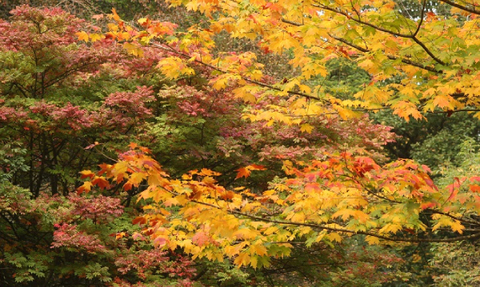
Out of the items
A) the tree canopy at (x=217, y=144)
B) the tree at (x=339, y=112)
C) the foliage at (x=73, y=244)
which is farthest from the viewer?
the foliage at (x=73, y=244)

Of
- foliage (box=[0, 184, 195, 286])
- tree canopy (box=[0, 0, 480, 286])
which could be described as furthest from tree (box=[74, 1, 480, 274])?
foliage (box=[0, 184, 195, 286])

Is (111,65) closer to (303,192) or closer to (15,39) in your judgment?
(15,39)

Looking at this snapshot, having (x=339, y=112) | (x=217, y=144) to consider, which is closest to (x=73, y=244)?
(x=217, y=144)

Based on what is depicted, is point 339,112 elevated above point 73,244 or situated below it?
above

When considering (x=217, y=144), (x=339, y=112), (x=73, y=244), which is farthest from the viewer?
(x=217, y=144)

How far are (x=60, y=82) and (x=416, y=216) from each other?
5.69 metres

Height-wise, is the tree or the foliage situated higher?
the tree

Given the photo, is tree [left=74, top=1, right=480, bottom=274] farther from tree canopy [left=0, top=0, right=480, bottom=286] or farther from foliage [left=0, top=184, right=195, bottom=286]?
foliage [left=0, top=184, right=195, bottom=286]

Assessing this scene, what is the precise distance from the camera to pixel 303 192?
4.04 m

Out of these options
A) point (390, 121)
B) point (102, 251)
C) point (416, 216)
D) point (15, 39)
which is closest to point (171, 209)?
point (102, 251)

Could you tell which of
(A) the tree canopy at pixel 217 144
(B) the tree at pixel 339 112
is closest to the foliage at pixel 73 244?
(A) the tree canopy at pixel 217 144

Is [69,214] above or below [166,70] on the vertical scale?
below

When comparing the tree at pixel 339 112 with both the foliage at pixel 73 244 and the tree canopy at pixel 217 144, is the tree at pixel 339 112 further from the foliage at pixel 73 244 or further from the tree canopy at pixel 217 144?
the foliage at pixel 73 244

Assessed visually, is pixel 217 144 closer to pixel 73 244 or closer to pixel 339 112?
pixel 73 244
